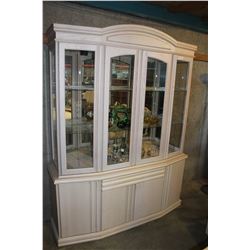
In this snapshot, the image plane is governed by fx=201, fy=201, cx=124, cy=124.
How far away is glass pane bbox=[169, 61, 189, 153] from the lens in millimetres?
2141

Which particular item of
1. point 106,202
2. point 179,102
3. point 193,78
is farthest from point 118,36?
point 193,78

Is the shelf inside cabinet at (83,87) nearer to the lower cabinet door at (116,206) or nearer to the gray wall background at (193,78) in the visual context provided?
the gray wall background at (193,78)

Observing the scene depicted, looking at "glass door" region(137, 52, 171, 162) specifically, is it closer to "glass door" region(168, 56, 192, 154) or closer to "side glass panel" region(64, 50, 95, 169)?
"glass door" region(168, 56, 192, 154)

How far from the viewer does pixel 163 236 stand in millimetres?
2004

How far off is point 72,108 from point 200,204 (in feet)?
6.63

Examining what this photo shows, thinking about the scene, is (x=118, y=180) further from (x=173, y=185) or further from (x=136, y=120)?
(x=173, y=185)

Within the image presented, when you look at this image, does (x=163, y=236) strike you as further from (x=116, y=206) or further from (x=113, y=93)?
(x=113, y=93)

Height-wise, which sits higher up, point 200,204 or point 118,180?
point 118,180

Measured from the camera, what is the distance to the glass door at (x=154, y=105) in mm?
1851
